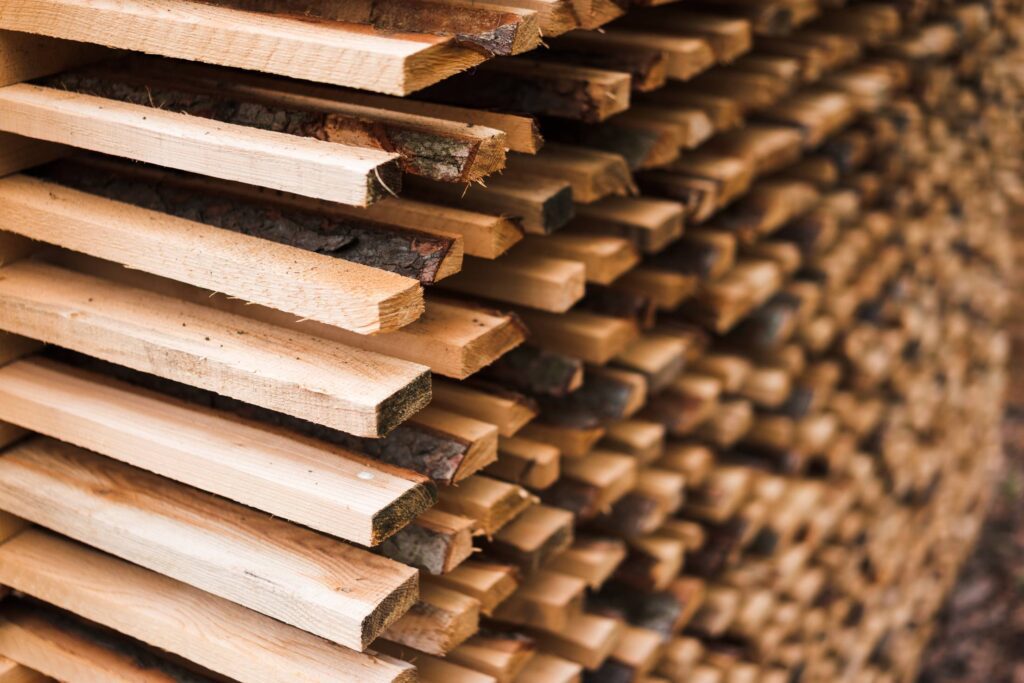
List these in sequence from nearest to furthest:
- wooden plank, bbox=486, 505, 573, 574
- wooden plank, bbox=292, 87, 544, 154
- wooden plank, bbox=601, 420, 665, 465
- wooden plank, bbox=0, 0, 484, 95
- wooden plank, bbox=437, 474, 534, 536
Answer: wooden plank, bbox=0, 0, 484, 95 → wooden plank, bbox=292, 87, 544, 154 → wooden plank, bbox=437, 474, 534, 536 → wooden plank, bbox=486, 505, 573, 574 → wooden plank, bbox=601, 420, 665, 465

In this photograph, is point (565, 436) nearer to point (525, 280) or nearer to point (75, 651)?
point (525, 280)

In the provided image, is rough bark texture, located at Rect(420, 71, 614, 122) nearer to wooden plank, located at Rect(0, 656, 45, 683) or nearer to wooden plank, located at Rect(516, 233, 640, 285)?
wooden plank, located at Rect(516, 233, 640, 285)

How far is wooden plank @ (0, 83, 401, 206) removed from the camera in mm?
1766

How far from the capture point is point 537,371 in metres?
2.53

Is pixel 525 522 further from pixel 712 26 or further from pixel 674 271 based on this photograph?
pixel 712 26

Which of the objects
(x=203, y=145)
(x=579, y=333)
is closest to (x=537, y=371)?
(x=579, y=333)

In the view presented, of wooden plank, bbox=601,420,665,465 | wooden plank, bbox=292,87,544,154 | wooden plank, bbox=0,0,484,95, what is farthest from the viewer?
wooden plank, bbox=601,420,665,465

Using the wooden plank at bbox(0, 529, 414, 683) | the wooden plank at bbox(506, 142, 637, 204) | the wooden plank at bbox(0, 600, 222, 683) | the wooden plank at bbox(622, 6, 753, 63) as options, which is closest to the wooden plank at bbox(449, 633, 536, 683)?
the wooden plank at bbox(0, 529, 414, 683)

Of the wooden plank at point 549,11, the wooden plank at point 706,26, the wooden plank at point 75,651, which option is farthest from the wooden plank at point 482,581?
the wooden plank at point 706,26

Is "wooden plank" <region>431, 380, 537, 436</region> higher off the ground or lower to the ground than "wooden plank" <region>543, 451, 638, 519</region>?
higher

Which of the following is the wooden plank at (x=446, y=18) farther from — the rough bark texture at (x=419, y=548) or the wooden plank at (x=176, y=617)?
the wooden plank at (x=176, y=617)

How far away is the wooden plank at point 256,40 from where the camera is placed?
1.75 meters

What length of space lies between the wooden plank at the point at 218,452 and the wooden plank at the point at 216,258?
28cm

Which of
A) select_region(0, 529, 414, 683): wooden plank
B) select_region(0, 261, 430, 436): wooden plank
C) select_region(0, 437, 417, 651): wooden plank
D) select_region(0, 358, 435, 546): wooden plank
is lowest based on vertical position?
select_region(0, 529, 414, 683): wooden plank
